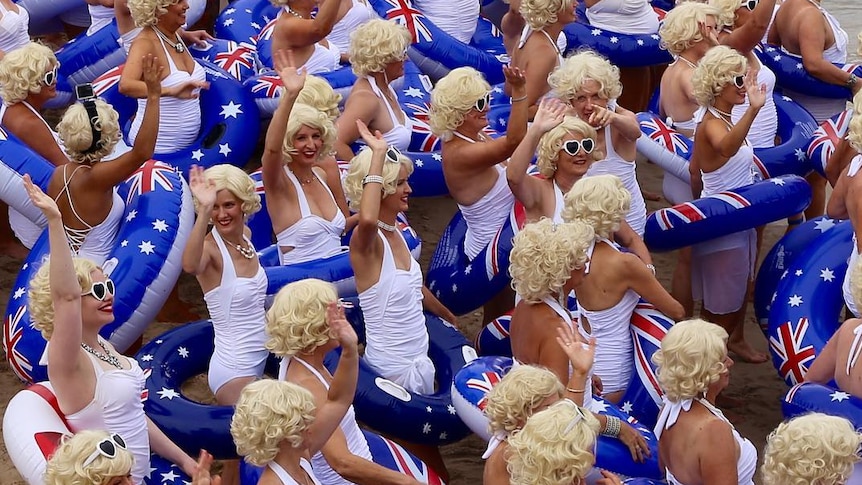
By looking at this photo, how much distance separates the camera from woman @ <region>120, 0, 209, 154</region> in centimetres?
782

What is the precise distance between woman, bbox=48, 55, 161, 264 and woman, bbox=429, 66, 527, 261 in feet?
4.97

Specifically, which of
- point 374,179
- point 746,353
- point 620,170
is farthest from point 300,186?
point 746,353

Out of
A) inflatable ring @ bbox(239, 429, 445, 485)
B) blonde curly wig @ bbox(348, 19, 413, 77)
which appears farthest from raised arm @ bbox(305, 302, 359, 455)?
blonde curly wig @ bbox(348, 19, 413, 77)

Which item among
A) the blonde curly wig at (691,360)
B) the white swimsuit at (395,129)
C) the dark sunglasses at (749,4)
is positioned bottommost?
the white swimsuit at (395,129)

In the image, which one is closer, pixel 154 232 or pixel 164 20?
pixel 154 232

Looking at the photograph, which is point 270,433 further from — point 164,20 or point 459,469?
point 164,20

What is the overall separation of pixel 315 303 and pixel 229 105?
3.42 m

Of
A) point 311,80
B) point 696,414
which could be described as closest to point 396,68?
point 311,80

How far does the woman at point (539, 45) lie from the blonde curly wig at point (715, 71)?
102cm

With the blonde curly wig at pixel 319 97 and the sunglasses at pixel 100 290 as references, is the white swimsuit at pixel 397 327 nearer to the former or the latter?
the blonde curly wig at pixel 319 97

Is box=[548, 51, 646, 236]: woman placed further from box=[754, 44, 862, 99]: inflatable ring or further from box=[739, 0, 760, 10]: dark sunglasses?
box=[754, 44, 862, 99]: inflatable ring

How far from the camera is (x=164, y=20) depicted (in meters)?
7.89

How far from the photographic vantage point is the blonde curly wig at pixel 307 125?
6852 mm

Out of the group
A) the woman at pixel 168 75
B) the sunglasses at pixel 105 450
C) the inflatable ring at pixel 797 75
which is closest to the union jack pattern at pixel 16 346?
the woman at pixel 168 75
